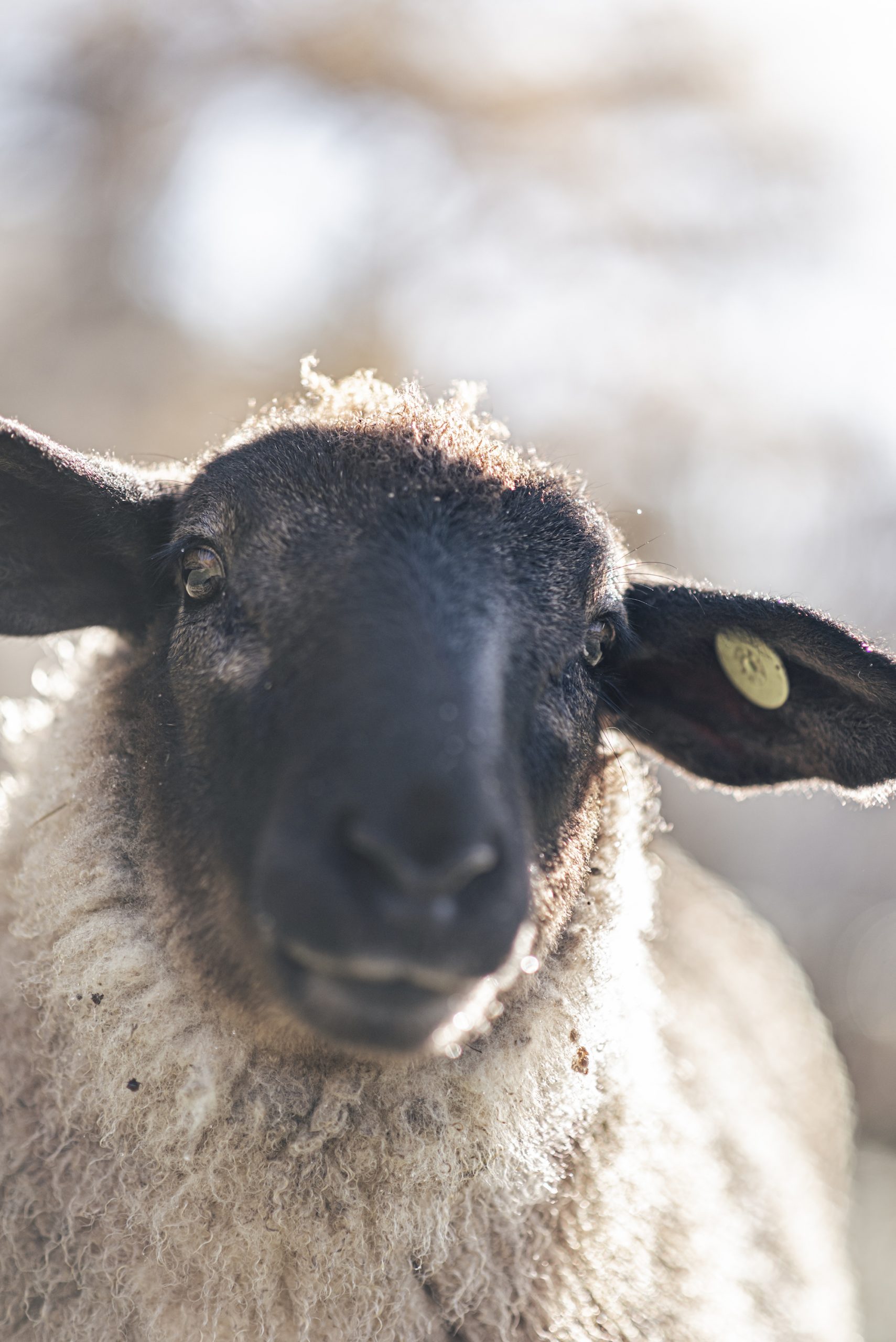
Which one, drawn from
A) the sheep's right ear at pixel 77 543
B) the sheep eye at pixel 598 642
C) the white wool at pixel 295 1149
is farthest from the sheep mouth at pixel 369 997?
the sheep's right ear at pixel 77 543

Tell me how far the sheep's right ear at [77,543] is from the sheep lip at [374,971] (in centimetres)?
121

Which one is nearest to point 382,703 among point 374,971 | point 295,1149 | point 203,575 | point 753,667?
point 374,971

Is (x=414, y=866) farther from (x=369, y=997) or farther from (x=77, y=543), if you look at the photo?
(x=77, y=543)

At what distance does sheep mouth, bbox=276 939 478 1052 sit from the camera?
1439 mm

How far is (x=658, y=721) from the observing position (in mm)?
2826

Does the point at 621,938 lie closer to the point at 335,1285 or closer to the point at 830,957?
the point at 335,1285

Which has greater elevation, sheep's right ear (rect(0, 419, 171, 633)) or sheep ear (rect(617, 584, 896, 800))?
sheep ear (rect(617, 584, 896, 800))

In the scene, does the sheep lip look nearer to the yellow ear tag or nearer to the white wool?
the white wool

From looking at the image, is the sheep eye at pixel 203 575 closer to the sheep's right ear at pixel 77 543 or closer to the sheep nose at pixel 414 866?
the sheep's right ear at pixel 77 543

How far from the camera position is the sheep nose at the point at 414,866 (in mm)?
1371

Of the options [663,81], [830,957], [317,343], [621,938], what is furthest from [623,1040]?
[663,81]

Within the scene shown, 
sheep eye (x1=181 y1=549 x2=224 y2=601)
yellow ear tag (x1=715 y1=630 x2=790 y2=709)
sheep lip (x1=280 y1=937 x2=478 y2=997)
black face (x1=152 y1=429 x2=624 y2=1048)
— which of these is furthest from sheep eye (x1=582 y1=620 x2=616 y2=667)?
sheep lip (x1=280 y1=937 x2=478 y2=997)

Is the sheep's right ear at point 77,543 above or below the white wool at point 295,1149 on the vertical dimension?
above

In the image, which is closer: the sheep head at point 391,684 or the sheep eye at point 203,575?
the sheep head at point 391,684
